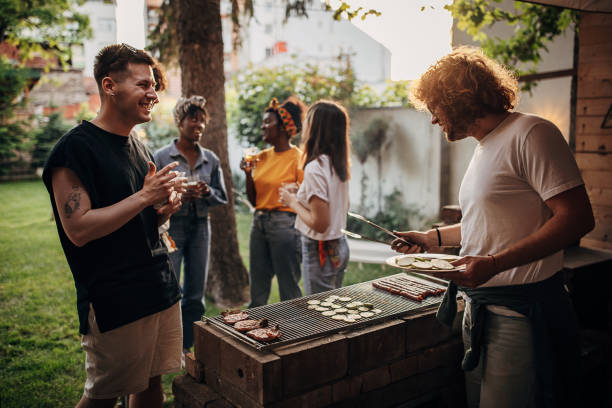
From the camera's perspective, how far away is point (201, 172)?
4.40 meters

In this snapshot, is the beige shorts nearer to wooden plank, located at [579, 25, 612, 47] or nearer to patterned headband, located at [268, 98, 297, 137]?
patterned headband, located at [268, 98, 297, 137]

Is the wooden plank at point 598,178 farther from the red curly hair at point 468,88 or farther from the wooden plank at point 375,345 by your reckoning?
the wooden plank at point 375,345

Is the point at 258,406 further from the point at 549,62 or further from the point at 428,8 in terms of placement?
the point at 549,62

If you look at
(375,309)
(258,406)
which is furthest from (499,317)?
(258,406)

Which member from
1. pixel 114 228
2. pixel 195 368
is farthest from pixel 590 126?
pixel 114 228

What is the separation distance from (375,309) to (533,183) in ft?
3.98

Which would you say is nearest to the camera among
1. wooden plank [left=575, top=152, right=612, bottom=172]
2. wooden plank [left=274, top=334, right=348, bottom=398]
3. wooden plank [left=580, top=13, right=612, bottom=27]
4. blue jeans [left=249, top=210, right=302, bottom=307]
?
wooden plank [left=274, top=334, right=348, bottom=398]

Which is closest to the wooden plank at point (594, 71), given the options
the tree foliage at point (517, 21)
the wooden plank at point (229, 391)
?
the tree foliage at point (517, 21)

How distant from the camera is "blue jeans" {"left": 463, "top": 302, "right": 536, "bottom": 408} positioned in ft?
6.86

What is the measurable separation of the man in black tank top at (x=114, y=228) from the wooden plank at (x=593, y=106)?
4590 millimetres

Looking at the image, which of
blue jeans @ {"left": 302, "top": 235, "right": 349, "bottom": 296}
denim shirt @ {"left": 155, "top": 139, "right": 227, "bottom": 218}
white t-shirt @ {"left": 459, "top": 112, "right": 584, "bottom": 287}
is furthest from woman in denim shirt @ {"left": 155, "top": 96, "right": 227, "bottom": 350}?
white t-shirt @ {"left": 459, "top": 112, "right": 584, "bottom": 287}

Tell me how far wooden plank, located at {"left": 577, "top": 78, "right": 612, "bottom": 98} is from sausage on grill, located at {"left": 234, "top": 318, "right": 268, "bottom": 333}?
4.46 meters

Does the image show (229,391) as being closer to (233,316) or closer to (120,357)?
(233,316)

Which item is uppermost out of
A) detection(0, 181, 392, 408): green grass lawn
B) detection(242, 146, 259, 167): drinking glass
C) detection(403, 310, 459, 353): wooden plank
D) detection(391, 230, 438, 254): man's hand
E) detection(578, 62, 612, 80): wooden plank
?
detection(578, 62, 612, 80): wooden plank
